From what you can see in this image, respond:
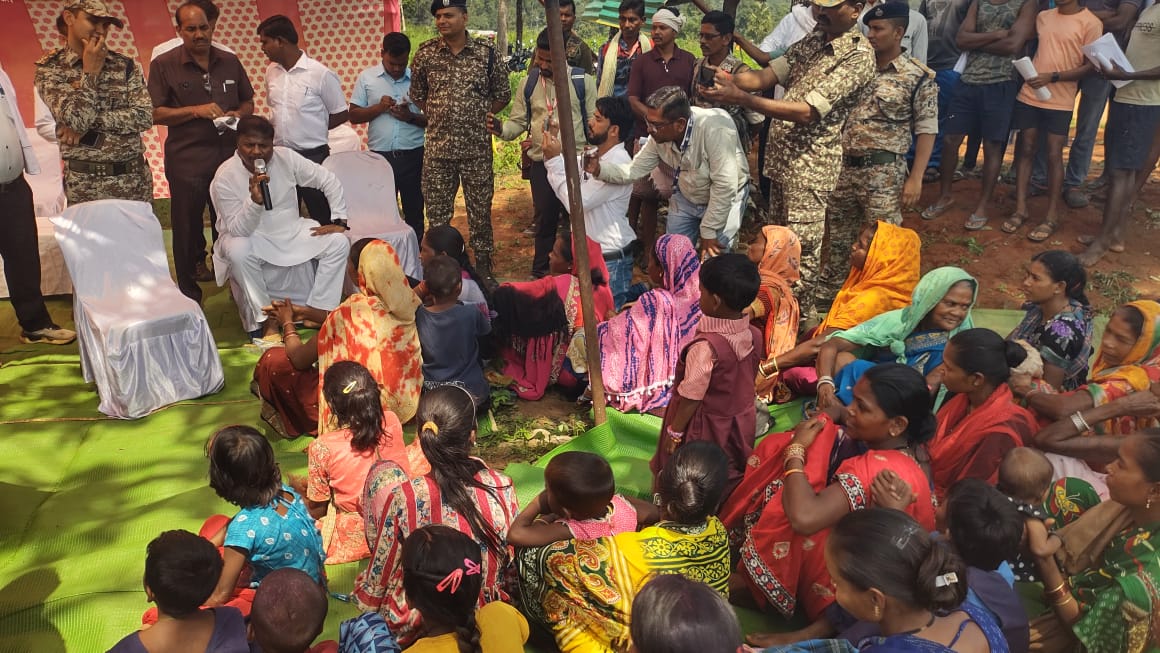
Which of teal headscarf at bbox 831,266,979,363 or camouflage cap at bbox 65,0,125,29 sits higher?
camouflage cap at bbox 65,0,125,29

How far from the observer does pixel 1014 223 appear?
7059 millimetres

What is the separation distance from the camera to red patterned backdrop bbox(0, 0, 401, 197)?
7316mm

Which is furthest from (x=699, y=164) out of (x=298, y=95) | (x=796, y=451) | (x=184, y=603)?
(x=184, y=603)

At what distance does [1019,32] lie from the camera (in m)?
6.68

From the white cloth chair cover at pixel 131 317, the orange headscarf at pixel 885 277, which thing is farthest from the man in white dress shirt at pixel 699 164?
the white cloth chair cover at pixel 131 317

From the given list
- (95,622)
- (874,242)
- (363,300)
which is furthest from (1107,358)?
(95,622)

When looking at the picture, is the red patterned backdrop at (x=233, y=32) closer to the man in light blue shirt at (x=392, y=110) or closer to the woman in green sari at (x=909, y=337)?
the man in light blue shirt at (x=392, y=110)

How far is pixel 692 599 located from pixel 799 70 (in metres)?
4.44

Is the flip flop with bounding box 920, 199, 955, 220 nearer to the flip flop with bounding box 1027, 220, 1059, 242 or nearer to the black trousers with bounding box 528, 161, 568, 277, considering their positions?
the flip flop with bounding box 1027, 220, 1059, 242

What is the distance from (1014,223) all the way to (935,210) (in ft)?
2.22

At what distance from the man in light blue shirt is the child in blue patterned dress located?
438 centimetres

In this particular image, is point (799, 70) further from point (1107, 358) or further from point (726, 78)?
point (1107, 358)

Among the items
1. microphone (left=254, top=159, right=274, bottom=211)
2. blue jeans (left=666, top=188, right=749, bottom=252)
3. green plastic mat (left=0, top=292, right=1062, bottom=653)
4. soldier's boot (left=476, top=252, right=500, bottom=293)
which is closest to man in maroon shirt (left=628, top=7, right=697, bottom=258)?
blue jeans (left=666, top=188, right=749, bottom=252)

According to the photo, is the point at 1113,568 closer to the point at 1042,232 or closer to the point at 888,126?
the point at 888,126
